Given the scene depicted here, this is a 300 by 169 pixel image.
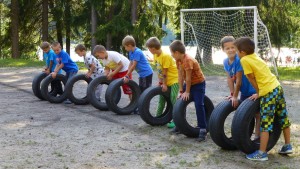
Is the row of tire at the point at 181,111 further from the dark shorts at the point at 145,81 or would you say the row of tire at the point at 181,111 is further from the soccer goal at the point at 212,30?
the soccer goal at the point at 212,30

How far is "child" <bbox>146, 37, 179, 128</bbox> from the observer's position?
7906 mm

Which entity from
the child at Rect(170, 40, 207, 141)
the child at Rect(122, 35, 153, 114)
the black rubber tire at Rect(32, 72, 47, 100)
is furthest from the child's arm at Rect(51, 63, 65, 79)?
the child at Rect(170, 40, 207, 141)

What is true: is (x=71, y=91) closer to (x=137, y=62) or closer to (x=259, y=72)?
(x=137, y=62)

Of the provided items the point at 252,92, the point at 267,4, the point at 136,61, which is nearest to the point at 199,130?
the point at 252,92

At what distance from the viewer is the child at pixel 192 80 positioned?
7000mm

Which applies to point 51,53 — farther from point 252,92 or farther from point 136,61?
point 252,92

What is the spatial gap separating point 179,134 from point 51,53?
15.7ft

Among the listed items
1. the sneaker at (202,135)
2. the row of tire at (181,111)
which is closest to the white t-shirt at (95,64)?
the row of tire at (181,111)

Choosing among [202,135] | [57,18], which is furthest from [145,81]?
[57,18]

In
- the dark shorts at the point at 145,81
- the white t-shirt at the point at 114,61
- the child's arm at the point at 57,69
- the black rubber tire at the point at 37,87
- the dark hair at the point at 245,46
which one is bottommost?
the black rubber tire at the point at 37,87

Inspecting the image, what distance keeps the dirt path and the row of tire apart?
0.15 m

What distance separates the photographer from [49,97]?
1103 centimetres

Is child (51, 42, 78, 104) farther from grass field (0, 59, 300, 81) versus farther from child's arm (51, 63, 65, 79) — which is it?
grass field (0, 59, 300, 81)

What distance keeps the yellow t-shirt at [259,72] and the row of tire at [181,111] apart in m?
0.21
